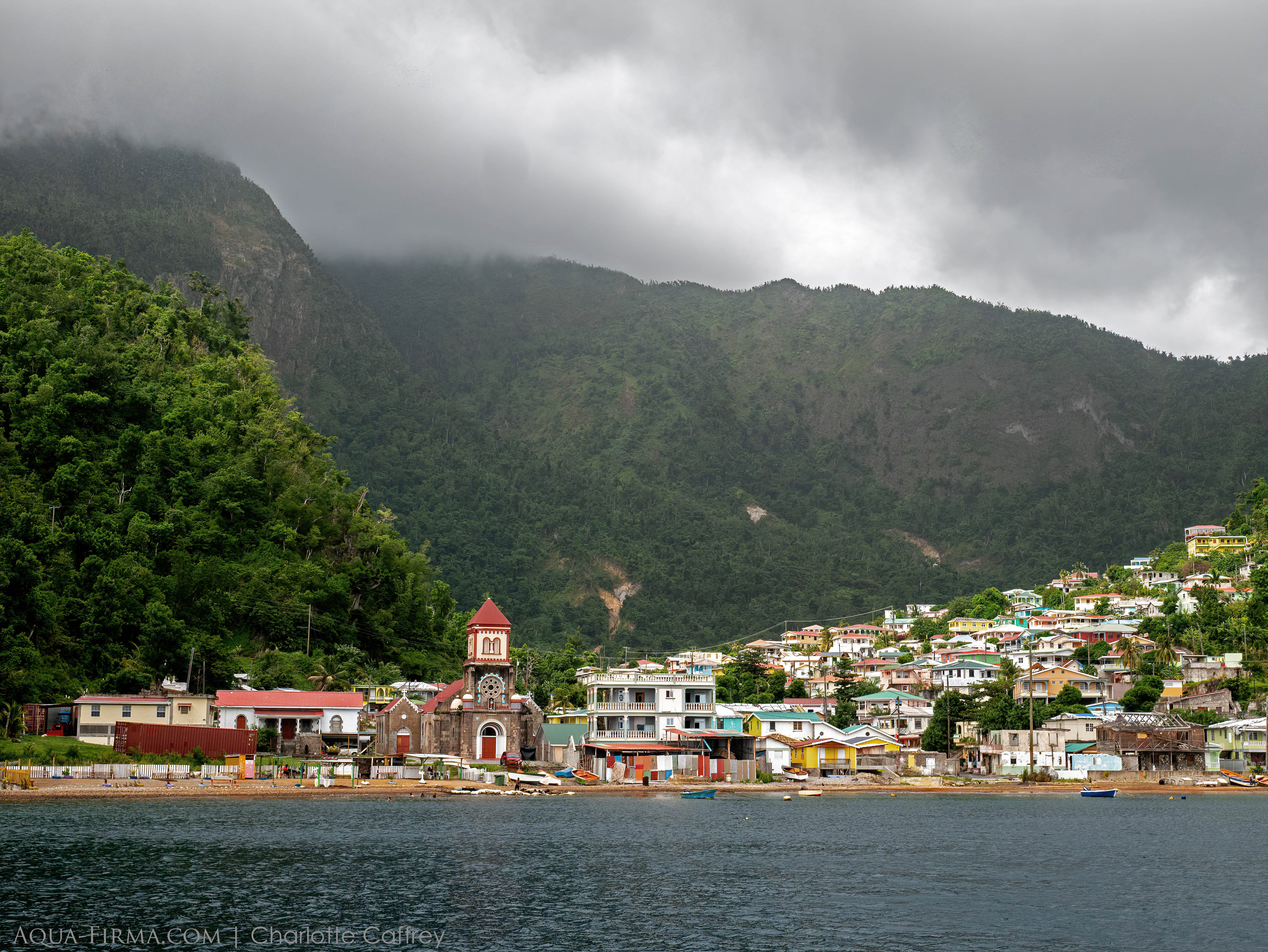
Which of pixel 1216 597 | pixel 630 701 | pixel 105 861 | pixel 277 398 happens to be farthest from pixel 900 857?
pixel 1216 597

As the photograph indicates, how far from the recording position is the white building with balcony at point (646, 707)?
93.2 meters

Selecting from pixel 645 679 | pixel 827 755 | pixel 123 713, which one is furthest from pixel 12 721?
pixel 827 755

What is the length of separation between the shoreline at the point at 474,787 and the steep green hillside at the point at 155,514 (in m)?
14.8

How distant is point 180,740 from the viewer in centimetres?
→ 7806

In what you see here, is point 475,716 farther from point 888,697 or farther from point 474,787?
point 888,697

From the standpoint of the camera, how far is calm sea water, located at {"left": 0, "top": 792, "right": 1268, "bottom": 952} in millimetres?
33375

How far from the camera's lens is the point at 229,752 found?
80.5 metres

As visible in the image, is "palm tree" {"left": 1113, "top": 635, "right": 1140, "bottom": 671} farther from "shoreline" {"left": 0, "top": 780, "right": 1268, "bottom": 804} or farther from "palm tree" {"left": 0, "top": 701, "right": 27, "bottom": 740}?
"palm tree" {"left": 0, "top": 701, "right": 27, "bottom": 740}

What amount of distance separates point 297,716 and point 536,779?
58.9ft

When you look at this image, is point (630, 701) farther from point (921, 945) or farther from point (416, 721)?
point (921, 945)

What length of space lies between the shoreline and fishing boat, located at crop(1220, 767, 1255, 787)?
98cm

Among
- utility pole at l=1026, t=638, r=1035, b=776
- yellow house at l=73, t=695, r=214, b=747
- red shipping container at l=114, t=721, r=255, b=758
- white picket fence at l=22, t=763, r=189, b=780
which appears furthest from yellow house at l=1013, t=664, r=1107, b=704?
white picket fence at l=22, t=763, r=189, b=780

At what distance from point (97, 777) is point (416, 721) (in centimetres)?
2700

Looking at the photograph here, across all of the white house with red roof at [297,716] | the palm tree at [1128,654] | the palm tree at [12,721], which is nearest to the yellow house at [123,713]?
the white house with red roof at [297,716]
